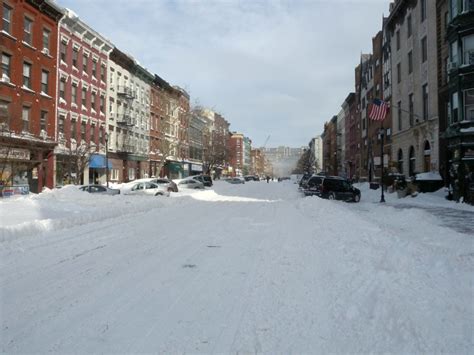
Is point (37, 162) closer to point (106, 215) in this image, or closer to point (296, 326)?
point (106, 215)

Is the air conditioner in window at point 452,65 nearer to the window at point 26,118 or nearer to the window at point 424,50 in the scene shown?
the window at point 424,50

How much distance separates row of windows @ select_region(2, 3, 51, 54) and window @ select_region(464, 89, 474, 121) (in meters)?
31.6

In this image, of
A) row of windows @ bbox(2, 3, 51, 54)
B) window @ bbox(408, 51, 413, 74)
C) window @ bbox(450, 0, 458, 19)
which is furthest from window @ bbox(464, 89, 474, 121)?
row of windows @ bbox(2, 3, 51, 54)

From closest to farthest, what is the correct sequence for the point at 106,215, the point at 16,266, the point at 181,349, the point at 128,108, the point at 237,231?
the point at 181,349, the point at 16,266, the point at 237,231, the point at 106,215, the point at 128,108

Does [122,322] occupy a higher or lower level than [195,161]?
lower

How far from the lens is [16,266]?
7.84 meters

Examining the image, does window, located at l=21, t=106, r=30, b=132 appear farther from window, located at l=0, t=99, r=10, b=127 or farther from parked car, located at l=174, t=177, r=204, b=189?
parked car, located at l=174, t=177, r=204, b=189

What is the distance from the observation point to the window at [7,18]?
30.1 metres

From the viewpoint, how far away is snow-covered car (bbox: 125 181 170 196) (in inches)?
1251

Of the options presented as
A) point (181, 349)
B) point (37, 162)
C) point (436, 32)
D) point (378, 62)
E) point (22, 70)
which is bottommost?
point (181, 349)

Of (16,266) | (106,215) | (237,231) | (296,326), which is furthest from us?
(106,215)

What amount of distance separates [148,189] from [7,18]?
1566 cm

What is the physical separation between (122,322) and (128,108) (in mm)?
50372

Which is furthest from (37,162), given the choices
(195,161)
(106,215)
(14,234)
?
(195,161)
